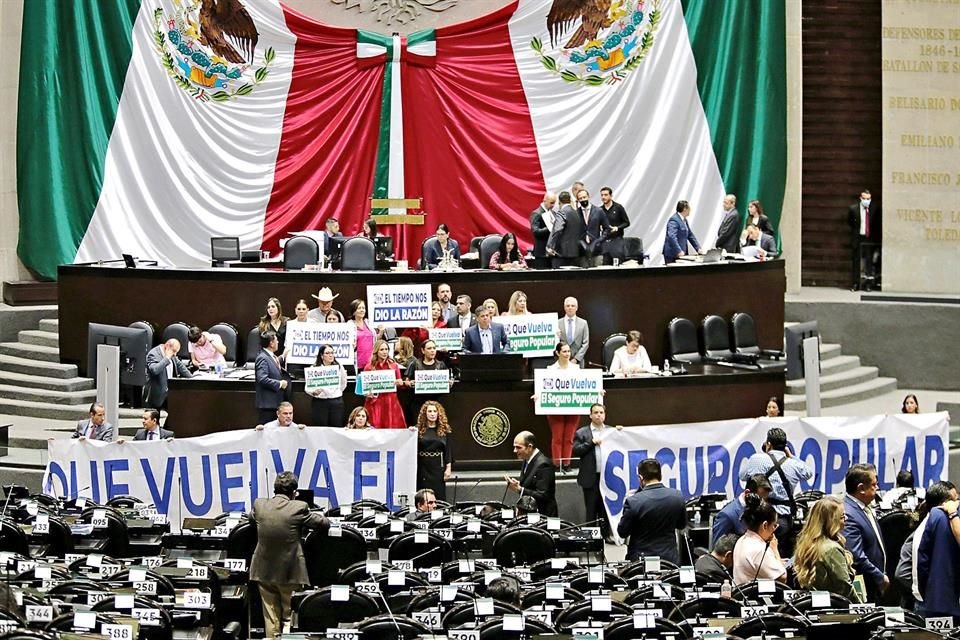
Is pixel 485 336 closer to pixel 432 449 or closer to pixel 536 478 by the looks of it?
pixel 432 449

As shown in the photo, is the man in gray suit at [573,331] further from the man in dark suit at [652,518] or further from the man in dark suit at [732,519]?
the man in dark suit at [732,519]

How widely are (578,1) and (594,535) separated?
15778mm

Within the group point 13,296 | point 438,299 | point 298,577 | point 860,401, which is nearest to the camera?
Result: point 298,577

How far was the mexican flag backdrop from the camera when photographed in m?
28.5

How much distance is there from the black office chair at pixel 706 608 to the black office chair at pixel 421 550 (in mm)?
3022

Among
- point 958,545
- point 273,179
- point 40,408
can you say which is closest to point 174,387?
point 40,408

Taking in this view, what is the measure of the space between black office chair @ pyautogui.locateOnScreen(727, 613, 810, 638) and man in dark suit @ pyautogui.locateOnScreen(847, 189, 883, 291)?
18235 mm

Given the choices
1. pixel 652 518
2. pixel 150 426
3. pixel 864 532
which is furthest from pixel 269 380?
pixel 864 532

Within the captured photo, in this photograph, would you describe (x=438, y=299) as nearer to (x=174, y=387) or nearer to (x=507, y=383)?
(x=507, y=383)

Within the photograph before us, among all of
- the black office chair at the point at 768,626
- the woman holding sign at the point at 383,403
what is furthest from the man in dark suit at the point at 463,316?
the black office chair at the point at 768,626

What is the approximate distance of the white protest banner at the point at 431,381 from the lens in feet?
64.8

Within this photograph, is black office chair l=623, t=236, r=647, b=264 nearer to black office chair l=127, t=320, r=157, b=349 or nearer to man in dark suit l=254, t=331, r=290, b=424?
man in dark suit l=254, t=331, r=290, b=424

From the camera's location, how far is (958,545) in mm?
12984

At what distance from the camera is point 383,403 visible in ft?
64.6
